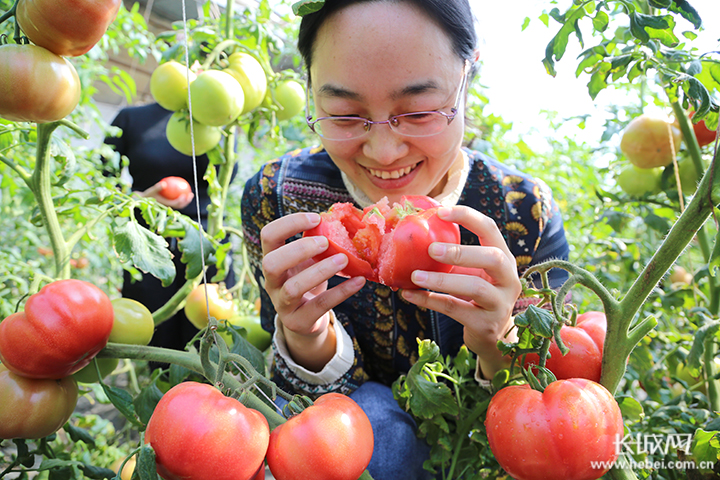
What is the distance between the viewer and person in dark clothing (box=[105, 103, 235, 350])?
229 cm

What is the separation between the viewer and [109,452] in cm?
153

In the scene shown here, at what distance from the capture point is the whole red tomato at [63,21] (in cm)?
79

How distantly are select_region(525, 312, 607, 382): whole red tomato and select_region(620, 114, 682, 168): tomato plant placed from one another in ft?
2.61

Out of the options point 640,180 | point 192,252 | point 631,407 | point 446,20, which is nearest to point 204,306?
point 192,252

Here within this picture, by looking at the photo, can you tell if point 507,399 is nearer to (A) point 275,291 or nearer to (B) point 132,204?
(A) point 275,291

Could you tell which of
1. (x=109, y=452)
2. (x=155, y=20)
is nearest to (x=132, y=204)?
(x=109, y=452)

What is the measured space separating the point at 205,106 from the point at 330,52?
17.3 inches

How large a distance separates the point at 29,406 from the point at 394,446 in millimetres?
735

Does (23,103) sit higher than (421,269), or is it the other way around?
(23,103)

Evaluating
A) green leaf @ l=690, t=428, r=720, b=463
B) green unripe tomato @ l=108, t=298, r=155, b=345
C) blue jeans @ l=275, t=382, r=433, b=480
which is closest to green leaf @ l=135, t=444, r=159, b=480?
green unripe tomato @ l=108, t=298, r=155, b=345

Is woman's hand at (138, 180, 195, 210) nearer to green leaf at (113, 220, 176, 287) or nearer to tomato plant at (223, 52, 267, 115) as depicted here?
tomato plant at (223, 52, 267, 115)

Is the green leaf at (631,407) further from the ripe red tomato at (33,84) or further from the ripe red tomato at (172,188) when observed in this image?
the ripe red tomato at (172,188)

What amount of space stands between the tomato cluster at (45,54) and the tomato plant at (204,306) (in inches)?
30.3

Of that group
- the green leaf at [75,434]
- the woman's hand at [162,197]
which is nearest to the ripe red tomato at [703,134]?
the green leaf at [75,434]
